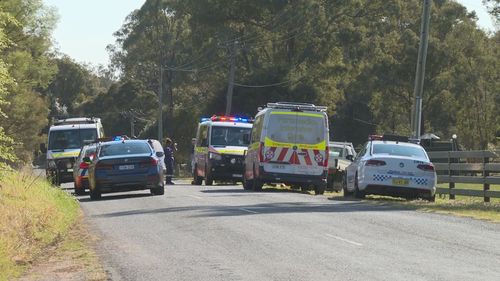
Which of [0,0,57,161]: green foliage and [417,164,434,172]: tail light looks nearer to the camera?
[417,164,434,172]: tail light

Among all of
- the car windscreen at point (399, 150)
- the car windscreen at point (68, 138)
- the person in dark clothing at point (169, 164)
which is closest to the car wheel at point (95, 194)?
the car windscreen at point (399, 150)

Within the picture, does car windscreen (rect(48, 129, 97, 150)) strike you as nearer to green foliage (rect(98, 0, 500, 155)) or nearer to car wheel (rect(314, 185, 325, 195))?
car wheel (rect(314, 185, 325, 195))

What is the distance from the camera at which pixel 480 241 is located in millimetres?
14430

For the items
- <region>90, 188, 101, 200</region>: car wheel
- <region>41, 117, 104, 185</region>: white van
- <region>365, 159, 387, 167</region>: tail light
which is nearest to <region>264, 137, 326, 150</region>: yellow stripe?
<region>365, 159, 387, 167</region>: tail light

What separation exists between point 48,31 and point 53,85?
65585 millimetres

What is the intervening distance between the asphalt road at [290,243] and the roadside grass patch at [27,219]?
76 centimetres

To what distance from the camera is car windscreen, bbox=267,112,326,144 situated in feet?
92.5

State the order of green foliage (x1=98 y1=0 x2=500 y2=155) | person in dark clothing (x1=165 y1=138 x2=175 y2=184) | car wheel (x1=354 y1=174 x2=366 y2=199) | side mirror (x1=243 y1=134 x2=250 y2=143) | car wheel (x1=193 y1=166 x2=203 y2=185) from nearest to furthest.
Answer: car wheel (x1=354 y1=174 x2=366 y2=199) < side mirror (x1=243 y1=134 x2=250 y2=143) < car wheel (x1=193 y1=166 x2=203 y2=185) < person in dark clothing (x1=165 y1=138 x2=175 y2=184) < green foliage (x1=98 y1=0 x2=500 y2=155)

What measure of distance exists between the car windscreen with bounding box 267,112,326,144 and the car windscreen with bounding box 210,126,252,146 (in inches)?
240

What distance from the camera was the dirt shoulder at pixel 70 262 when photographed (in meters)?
11.3

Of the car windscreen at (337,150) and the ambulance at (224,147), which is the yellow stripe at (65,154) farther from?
the car windscreen at (337,150)

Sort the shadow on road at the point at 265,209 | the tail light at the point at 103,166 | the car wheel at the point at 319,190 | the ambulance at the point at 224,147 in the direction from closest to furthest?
the shadow on road at the point at 265,209 < the tail light at the point at 103,166 < the car wheel at the point at 319,190 < the ambulance at the point at 224,147

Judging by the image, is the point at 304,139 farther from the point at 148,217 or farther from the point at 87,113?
the point at 87,113

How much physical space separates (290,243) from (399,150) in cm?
1129
